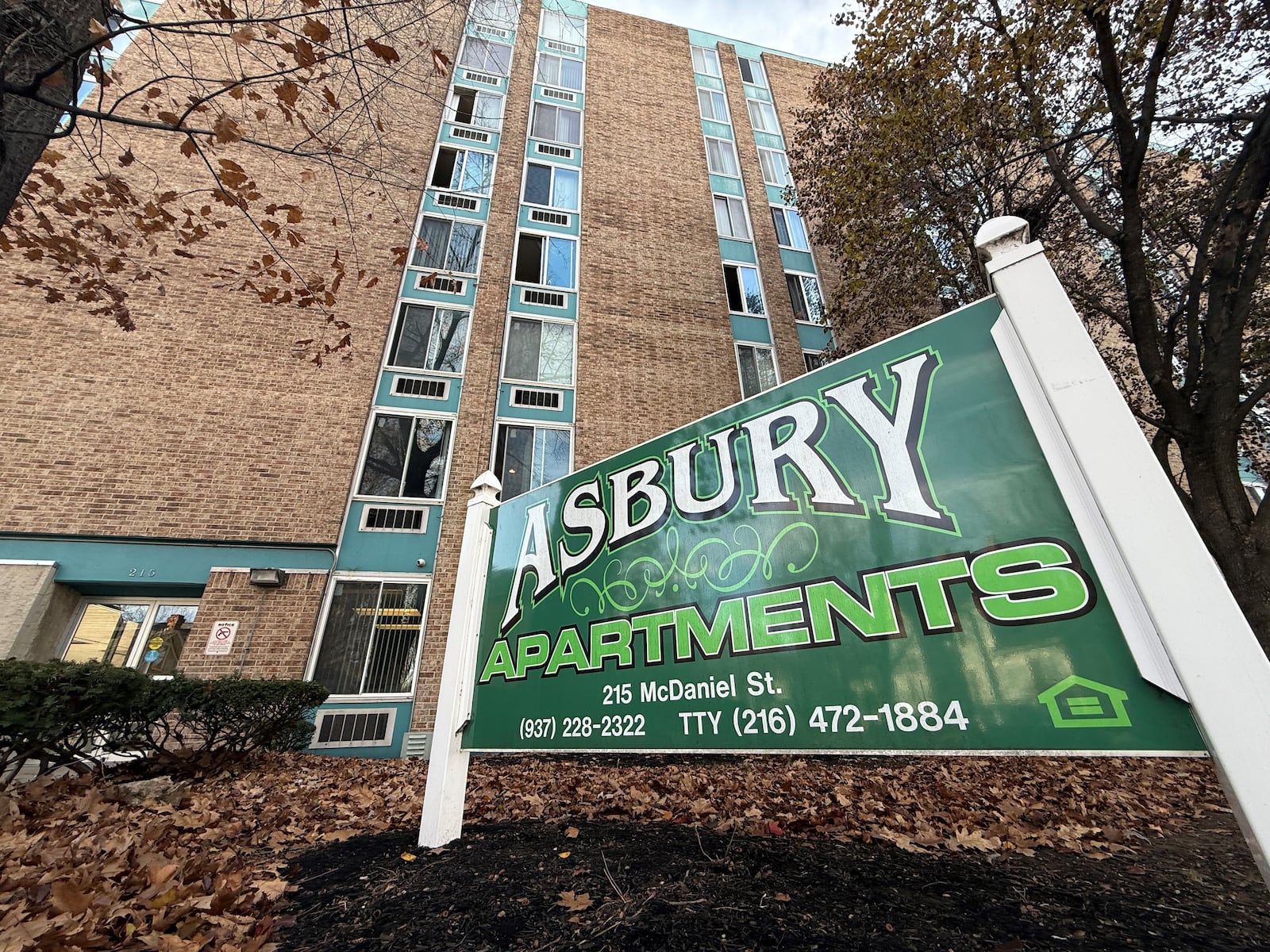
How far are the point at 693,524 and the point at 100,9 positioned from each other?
579 centimetres

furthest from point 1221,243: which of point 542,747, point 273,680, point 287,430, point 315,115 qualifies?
point 315,115

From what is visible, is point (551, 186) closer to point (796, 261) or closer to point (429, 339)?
point (429, 339)

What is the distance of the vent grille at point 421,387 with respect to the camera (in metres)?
12.2

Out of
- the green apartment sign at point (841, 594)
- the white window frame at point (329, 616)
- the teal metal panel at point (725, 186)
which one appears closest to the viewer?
the green apartment sign at point (841, 594)

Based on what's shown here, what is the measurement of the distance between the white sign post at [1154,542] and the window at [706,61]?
78.2 feet

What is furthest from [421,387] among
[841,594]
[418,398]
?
[841,594]

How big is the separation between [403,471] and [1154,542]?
1188cm

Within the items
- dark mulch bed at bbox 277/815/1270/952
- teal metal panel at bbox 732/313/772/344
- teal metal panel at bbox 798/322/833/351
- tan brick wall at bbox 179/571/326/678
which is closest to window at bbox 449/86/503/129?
teal metal panel at bbox 732/313/772/344

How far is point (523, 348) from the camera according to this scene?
13.6 metres

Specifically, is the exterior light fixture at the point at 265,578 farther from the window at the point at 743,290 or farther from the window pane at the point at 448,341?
the window at the point at 743,290

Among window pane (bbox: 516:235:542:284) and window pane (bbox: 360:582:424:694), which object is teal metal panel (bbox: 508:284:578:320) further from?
window pane (bbox: 360:582:424:694)

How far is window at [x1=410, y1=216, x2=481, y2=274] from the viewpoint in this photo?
554 inches

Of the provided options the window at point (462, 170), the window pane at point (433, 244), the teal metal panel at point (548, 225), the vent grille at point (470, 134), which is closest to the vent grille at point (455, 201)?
the window at point (462, 170)

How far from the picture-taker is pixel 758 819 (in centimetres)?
449
